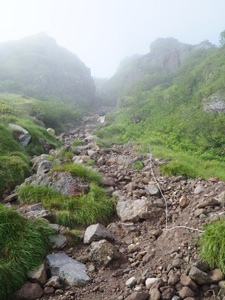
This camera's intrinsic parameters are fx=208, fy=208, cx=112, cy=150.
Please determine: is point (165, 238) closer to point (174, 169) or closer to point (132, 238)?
point (132, 238)

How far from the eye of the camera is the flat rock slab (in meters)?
3.05

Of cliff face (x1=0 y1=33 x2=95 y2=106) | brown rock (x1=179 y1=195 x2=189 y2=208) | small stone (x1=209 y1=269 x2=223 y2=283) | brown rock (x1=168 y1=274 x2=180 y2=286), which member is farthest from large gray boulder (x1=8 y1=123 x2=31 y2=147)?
cliff face (x1=0 y1=33 x2=95 y2=106)

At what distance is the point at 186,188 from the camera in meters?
5.14

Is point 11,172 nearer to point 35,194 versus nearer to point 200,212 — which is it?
point 35,194

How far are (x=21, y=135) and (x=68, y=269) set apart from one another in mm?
7611

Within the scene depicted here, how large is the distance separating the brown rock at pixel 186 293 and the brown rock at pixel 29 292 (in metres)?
1.88

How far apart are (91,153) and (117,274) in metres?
6.02

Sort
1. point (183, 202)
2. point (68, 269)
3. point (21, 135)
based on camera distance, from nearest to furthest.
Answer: point (68, 269) < point (183, 202) < point (21, 135)

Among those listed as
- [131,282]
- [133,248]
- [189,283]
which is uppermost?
[189,283]

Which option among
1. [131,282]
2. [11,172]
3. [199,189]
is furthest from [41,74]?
[131,282]

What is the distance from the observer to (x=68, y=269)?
10.5 feet

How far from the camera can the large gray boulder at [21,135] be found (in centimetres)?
932

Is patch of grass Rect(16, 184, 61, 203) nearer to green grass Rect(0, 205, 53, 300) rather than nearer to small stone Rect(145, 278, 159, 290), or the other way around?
green grass Rect(0, 205, 53, 300)

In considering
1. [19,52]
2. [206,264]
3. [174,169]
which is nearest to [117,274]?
[206,264]
